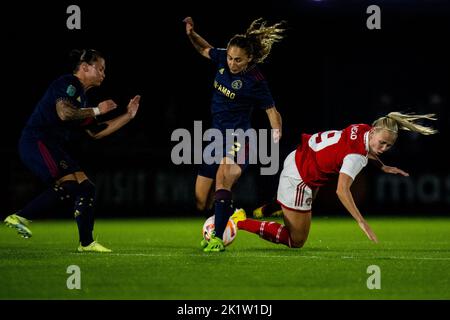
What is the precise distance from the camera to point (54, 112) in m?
8.61

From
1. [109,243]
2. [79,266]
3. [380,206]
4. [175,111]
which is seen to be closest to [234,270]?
[79,266]

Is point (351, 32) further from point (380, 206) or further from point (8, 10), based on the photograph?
point (8, 10)

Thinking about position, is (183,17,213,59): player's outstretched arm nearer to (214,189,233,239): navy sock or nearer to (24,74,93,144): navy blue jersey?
(24,74,93,144): navy blue jersey

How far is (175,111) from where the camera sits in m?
20.0

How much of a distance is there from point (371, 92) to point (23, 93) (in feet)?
28.8

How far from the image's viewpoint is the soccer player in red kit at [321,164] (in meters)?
8.17

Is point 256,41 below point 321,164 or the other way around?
the other way around

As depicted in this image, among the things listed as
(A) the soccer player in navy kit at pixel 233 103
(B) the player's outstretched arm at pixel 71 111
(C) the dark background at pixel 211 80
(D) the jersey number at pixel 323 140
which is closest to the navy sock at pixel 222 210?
(A) the soccer player in navy kit at pixel 233 103

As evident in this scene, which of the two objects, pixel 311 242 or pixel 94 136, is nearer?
pixel 94 136

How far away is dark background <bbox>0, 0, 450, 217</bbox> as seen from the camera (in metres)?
16.4

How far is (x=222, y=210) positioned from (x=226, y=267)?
132 cm

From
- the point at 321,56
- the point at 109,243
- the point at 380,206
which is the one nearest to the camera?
the point at 109,243

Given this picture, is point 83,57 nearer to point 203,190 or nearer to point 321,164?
point 203,190
